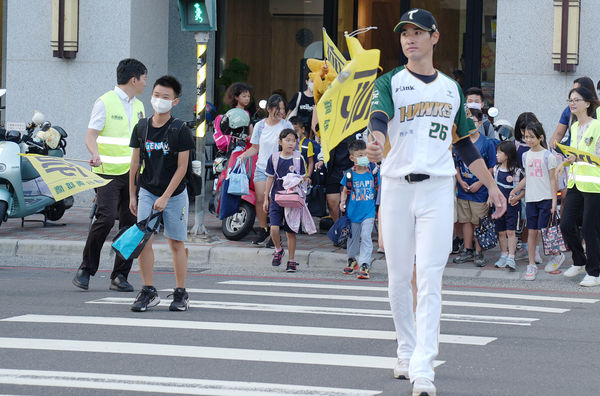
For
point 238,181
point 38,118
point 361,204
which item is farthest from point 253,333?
point 38,118

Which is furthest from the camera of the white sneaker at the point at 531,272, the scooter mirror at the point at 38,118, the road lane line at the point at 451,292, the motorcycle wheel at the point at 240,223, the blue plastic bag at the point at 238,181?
the scooter mirror at the point at 38,118

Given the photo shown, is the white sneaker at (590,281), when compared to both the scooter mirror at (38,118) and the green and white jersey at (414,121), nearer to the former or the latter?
the green and white jersey at (414,121)

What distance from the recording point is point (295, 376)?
20.8 ft

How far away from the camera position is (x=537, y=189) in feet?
37.8

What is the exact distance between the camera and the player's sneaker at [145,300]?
8.66 m

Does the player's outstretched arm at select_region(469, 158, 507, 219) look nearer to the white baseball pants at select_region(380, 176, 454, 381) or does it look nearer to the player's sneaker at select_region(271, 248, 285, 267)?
the white baseball pants at select_region(380, 176, 454, 381)

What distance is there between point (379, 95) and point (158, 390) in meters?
2.09

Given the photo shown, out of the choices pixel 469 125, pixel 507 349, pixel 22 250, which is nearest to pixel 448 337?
pixel 507 349

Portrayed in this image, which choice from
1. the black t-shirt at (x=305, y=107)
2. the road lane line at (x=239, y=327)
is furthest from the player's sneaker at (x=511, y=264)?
the road lane line at (x=239, y=327)

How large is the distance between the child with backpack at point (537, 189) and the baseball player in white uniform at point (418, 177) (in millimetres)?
5519

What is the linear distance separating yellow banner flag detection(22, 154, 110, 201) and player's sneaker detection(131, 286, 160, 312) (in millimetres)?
1453

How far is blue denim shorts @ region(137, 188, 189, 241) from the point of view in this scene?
28.4 feet

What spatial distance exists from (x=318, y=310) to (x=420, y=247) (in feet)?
10.3

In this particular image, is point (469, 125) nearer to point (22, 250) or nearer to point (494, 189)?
point (494, 189)
